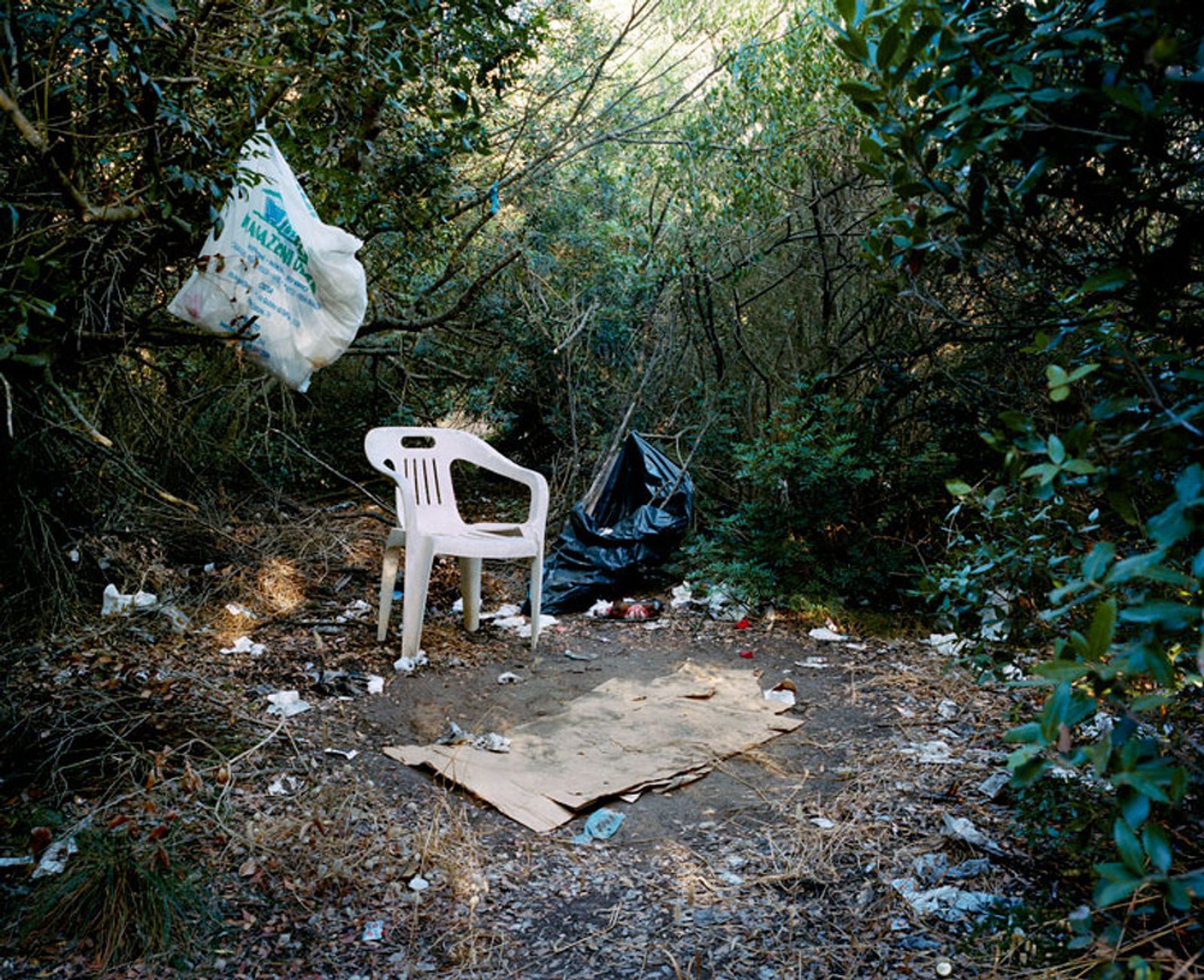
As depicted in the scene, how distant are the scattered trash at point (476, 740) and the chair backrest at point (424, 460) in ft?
3.77

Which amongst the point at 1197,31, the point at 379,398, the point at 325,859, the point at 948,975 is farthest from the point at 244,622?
the point at 1197,31

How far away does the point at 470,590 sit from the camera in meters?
4.05

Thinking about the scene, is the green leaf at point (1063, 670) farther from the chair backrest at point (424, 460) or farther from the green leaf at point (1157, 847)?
the chair backrest at point (424, 460)

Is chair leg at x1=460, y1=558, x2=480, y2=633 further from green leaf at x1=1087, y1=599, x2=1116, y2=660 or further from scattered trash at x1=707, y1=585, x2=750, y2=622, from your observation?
green leaf at x1=1087, y1=599, x2=1116, y2=660

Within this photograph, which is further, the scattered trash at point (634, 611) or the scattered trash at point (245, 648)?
the scattered trash at point (634, 611)

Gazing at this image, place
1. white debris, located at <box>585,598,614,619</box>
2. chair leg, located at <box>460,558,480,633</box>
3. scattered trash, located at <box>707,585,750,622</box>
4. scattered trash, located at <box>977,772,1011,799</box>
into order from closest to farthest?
scattered trash, located at <box>977,772,1011,799</box> < chair leg, located at <box>460,558,480,633</box> < scattered trash, located at <box>707,585,750,622</box> < white debris, located at <box>585,598,614,619</box>

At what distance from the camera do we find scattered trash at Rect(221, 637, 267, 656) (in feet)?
11.4

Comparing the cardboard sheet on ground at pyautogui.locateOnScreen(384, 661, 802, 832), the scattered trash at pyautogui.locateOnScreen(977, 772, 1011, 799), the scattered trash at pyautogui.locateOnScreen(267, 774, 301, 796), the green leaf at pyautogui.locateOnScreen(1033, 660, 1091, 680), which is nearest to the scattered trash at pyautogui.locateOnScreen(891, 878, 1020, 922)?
the scattered trash at pyautogui.locateOnScreen(977, 772, 1011, 799)

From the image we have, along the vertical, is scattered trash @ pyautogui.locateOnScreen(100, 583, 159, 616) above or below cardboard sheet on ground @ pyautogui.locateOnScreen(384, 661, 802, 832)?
above

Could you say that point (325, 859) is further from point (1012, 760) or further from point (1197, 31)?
point (1197, 31)

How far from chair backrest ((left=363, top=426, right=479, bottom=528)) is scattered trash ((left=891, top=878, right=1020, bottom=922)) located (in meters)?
2.57

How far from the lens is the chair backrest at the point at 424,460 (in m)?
3.94

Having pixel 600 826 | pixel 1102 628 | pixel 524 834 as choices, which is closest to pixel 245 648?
pixel 524 834

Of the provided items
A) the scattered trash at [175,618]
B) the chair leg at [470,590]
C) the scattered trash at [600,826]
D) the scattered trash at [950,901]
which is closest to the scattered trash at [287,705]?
the scattered trash at [175,618]
